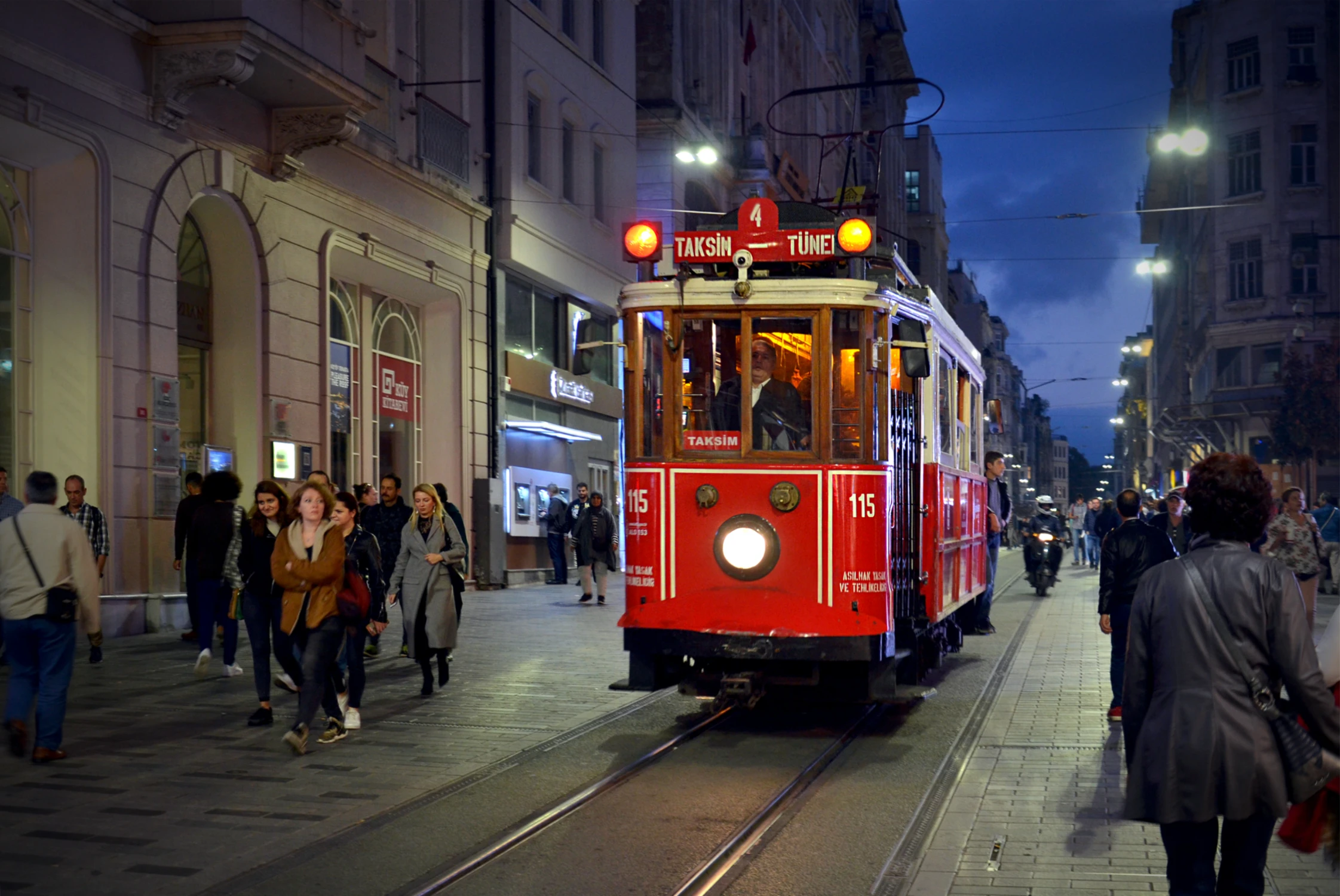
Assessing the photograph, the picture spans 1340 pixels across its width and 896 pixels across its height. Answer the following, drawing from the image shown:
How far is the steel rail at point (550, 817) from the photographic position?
6.07m

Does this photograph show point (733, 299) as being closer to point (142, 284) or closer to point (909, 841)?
point (909, 841)

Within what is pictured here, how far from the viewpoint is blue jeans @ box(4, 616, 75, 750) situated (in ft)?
27.6

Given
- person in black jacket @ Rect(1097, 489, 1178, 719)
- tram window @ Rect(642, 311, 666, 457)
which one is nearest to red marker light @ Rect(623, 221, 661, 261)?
tram window @ Rect(642, 311, 666, 457)

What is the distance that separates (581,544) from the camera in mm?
22656

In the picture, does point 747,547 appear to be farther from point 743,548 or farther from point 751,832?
point 751,832

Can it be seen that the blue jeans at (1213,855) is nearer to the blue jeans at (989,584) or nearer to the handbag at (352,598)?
the handbag at (352,598)

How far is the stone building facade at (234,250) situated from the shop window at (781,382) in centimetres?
800

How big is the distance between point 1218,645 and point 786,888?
2464 millimetres

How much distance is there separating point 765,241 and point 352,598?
352 centimetres

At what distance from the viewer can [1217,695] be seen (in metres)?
4.10

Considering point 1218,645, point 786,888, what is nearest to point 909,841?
point 786,888

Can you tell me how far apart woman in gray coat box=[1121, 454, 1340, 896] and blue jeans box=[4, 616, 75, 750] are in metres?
6.29

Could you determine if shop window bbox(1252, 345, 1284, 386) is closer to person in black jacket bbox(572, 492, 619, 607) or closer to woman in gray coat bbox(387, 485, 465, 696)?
person in black jacket bbox(572, 492, 619, 607)

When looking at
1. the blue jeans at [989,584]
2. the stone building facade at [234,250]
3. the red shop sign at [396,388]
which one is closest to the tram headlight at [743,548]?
the blue jeans at [989,584]
